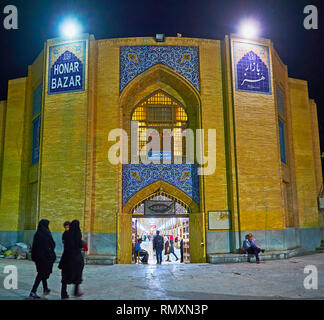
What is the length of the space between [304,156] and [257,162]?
12.6 ft

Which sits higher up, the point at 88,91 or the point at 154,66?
the point at 154,66

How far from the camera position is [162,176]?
11.5 meters

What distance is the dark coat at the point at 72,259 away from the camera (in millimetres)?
5082

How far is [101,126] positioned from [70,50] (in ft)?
9.98

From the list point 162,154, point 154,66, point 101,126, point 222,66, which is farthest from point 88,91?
point 222,66

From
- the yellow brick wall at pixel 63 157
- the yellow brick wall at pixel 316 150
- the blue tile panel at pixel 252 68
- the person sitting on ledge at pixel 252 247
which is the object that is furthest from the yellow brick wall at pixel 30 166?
the yellow brick wall at pixel 316 150

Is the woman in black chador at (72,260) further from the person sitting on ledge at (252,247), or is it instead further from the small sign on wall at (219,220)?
the small sign on wall at (219,220)

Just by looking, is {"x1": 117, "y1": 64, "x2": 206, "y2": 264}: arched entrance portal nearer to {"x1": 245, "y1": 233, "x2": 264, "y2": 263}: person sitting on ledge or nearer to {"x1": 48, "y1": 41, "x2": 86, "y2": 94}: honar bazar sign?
{"x1": 245, "y1": 233, "x2": 264, "y2": 263}: person sitting on ledge

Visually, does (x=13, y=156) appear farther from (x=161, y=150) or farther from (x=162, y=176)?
(x=162, y=176)

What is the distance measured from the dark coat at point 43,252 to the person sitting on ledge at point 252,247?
645 cm

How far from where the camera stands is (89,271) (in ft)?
27.6

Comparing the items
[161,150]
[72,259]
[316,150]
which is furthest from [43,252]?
[316,150]

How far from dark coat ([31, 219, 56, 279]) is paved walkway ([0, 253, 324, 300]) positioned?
481 mm
